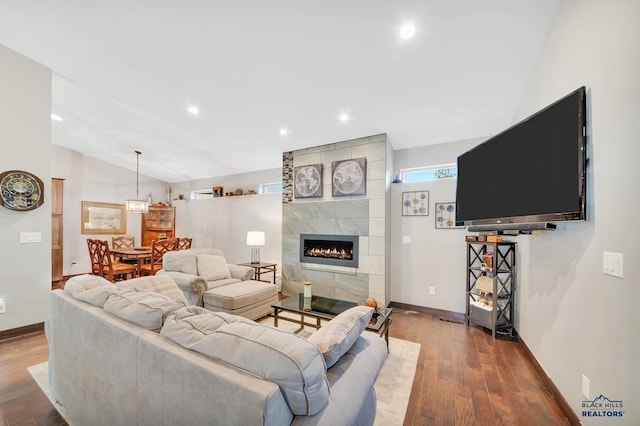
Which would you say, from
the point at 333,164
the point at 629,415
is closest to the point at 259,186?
the point at 333,164

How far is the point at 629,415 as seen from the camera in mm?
1201

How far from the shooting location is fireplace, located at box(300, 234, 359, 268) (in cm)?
408

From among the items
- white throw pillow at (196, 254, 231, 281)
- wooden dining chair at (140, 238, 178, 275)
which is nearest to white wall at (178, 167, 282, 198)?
wooden dining chair at (140, 238, 178, 275)

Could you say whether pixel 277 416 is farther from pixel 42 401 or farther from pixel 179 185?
pixel 179 185

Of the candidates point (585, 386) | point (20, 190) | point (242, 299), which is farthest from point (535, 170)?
point (20, 190)

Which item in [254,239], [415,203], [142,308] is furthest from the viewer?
[254,239]

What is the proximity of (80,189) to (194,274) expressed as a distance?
16.3ft

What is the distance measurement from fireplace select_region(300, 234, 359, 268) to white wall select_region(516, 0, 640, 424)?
7.93 feet

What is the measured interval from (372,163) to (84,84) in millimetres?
4194

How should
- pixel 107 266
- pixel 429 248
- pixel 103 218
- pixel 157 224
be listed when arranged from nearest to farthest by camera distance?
pixel 429 248
pixel 107 266
pixel 103 218
pixel 157 224

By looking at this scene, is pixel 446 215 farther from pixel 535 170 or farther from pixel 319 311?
pixel 319 311

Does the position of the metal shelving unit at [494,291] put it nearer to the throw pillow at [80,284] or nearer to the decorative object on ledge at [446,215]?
the decorative object on ledge at [446,215]

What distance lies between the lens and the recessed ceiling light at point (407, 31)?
210 cm

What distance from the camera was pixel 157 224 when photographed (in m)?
7.20
